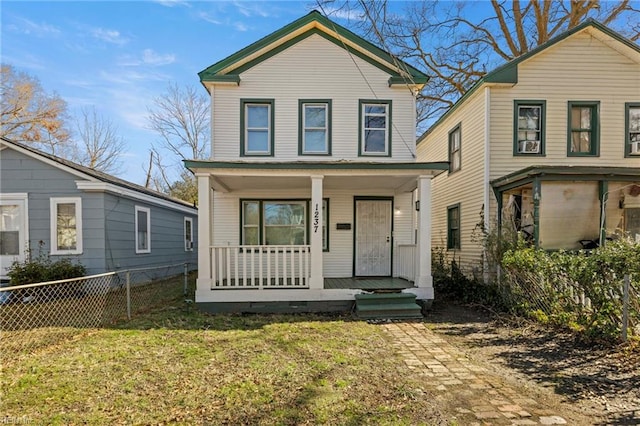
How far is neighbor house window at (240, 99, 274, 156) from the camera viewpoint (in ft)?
29.7

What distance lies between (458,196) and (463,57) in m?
8.73

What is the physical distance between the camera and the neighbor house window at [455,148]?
36.4 feet

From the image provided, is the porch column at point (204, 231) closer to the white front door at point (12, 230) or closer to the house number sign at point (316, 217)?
the house number sign at point (316, 217)

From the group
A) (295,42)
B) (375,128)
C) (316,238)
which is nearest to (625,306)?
(316,238)

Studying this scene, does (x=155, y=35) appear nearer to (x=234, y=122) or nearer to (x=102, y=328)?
(x=234, y=122)

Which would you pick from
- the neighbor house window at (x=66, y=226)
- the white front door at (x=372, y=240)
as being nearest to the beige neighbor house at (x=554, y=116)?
the white front door at (x=372, y=240)

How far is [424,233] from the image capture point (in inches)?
295

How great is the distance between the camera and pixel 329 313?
24.7 feet

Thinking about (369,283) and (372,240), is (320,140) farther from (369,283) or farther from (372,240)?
(369,283)

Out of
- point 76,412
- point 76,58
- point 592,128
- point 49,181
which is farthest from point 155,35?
point 592,128

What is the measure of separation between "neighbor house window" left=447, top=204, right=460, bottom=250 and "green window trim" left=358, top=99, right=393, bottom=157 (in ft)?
12.1

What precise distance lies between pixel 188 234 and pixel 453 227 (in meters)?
10.9

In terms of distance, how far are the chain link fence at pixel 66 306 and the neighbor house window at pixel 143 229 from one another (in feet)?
2.84

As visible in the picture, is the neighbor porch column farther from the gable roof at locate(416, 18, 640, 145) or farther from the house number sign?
the gable roof at locate(416, 18, 640, 145)
